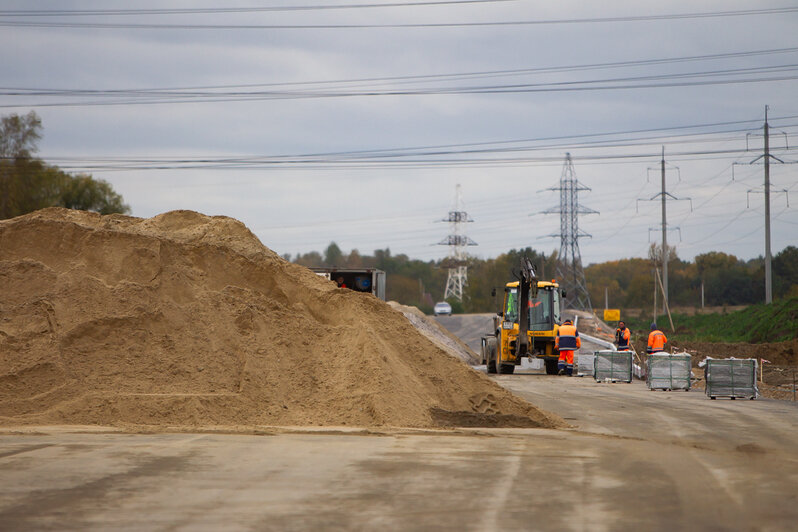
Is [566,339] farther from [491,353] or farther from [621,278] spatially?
[621,278]

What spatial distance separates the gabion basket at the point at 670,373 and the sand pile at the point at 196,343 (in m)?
9.78

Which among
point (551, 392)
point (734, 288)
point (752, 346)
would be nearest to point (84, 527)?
point (551, 392)

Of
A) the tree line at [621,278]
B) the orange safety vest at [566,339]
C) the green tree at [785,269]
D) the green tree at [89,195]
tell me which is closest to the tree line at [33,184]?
the green tree at [89,195]

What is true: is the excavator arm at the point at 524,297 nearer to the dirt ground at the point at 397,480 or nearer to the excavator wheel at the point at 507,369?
the excavator wheel at the point at 507,369

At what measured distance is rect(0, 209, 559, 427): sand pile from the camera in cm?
1448

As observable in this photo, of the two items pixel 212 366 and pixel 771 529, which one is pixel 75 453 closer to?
pixel 212 366

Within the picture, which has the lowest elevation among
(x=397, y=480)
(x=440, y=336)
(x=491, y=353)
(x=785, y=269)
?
(x=397, y=480)

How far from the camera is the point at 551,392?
23.2m

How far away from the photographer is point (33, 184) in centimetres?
5800

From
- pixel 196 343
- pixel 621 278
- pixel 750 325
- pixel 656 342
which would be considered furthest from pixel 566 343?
pixel 621 278

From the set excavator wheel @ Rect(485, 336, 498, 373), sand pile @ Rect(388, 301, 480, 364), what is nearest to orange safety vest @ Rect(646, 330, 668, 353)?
excavator wheel @ Rect(485, 336, 498, 373)

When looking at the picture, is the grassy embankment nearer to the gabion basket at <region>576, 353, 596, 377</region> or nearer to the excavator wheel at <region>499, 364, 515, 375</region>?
the gabion basket at <region>576, 353, 596, 377</region>

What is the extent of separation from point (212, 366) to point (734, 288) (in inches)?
3649

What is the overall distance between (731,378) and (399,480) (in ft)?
48.8
